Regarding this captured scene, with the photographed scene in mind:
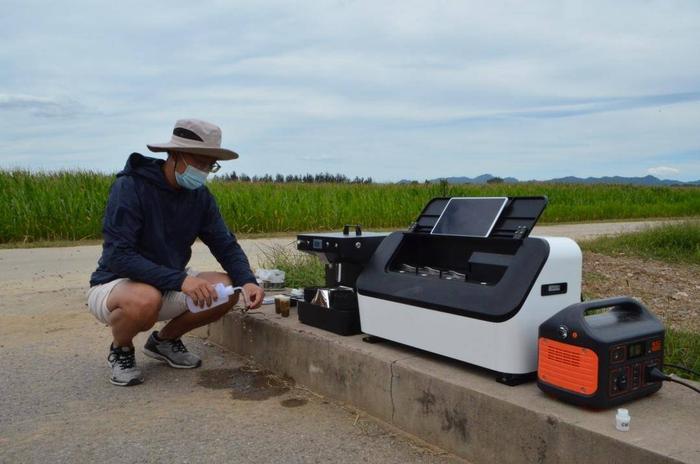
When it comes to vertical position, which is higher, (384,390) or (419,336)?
(419,336)

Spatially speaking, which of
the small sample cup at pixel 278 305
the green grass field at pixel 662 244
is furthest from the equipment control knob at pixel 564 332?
the green grass field at pixel 662 244

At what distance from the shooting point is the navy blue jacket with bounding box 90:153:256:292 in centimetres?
344

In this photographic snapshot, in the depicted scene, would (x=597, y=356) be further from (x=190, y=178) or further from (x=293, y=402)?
(x=190, y=178)

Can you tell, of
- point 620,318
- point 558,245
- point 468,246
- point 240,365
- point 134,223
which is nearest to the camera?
point 620,318

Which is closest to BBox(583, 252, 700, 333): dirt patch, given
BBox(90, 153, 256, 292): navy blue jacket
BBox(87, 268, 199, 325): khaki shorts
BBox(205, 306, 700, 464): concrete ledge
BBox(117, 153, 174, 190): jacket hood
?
BBox(205, 306, 700, 464): concrete ledge

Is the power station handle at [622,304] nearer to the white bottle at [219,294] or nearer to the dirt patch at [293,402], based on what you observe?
the dirt patch at [293,402]

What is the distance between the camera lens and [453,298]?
280 centimetres

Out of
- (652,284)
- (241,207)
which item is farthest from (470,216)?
(241,207)

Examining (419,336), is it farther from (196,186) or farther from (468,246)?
(196,186)

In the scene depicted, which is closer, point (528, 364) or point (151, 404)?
point (528, 364)

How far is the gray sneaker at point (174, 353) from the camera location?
13.0 ft

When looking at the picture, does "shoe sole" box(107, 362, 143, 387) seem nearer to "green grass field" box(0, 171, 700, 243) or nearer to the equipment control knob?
the equipment control knob

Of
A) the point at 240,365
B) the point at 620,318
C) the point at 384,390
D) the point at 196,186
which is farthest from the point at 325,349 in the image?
the point at 620,318

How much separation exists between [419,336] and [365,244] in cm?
70
